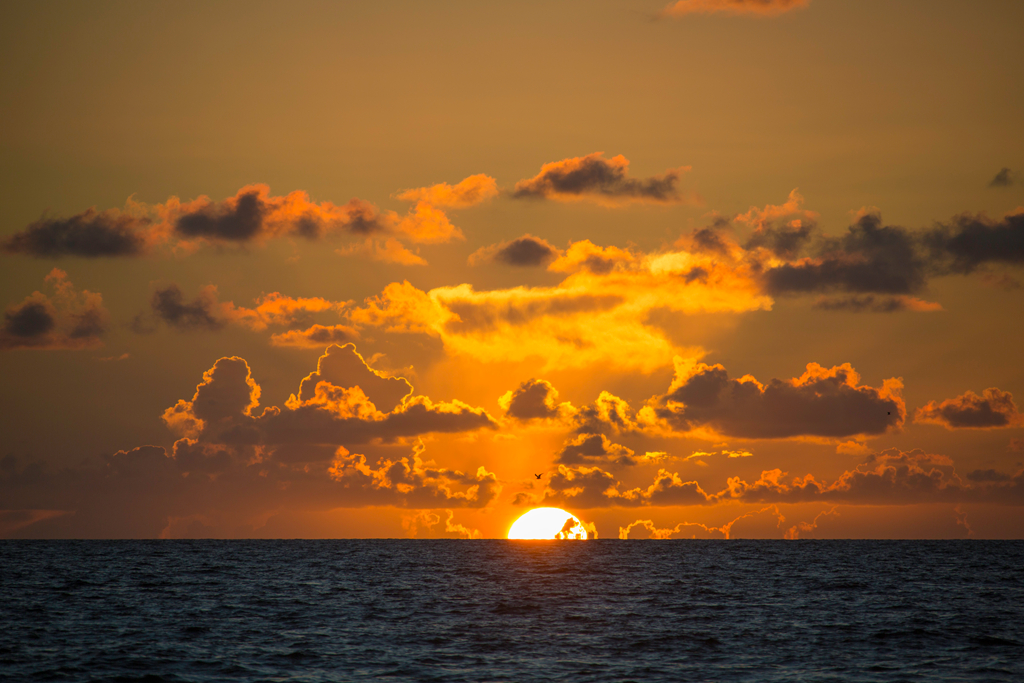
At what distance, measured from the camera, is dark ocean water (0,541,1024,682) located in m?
49.4

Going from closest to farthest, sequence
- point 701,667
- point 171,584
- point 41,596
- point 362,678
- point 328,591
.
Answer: point 362,678, point 701,667, point 41,596, point 328,591, point 171,584

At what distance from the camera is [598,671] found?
1941 inches

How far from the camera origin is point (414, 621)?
Answer: 2761 inches

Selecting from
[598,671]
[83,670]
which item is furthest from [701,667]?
[83,670]

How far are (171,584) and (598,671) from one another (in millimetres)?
72618

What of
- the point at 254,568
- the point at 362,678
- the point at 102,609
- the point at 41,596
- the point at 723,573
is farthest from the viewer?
the point at 254,568

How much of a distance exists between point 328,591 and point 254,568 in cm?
5160

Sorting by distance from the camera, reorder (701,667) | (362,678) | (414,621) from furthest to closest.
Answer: (414,621) < (701,667) < (362,678)

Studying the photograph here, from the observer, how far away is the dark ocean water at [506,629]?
162ft

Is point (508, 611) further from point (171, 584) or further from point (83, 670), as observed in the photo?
point (171, 584)

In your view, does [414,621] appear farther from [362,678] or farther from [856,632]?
[856,632]

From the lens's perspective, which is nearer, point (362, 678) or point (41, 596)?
point (362, 678)

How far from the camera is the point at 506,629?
65.1 metres

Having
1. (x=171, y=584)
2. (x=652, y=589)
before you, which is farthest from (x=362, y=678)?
(x=171, y=584)
